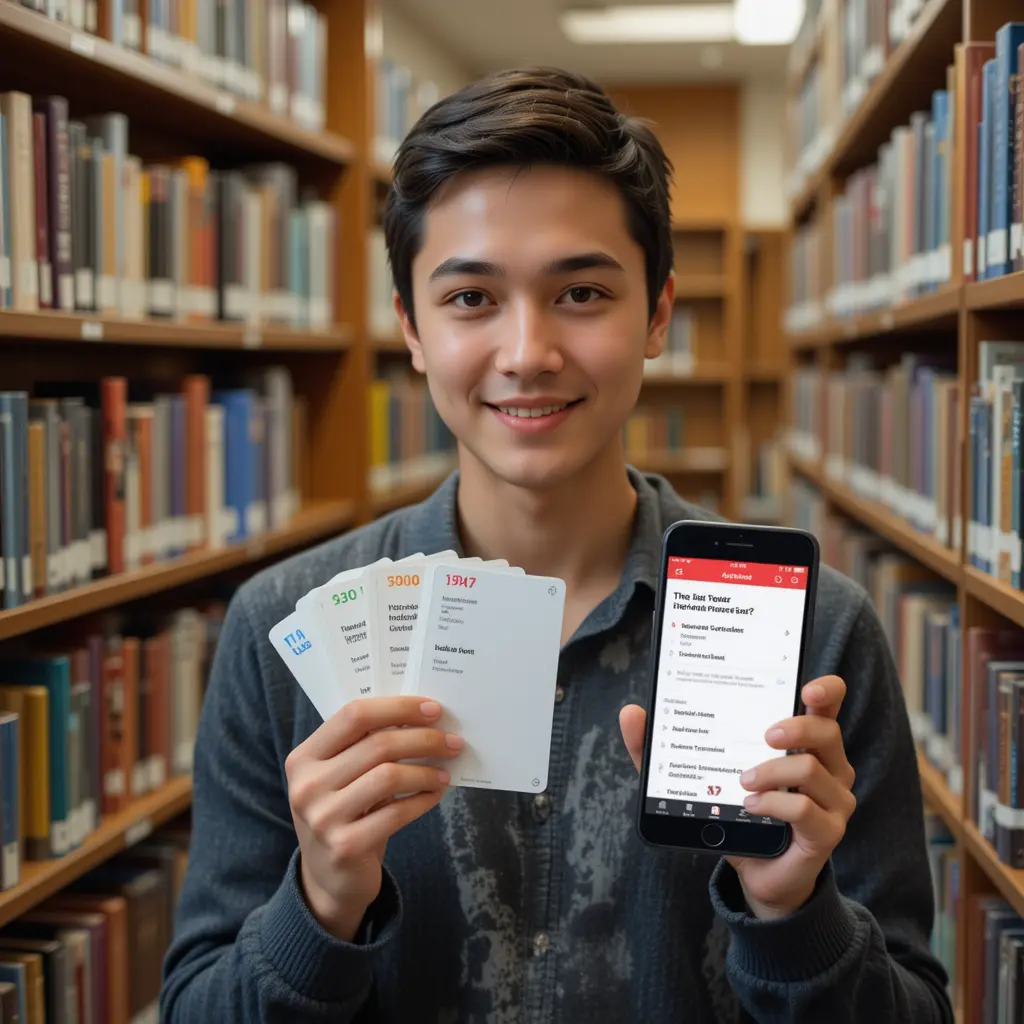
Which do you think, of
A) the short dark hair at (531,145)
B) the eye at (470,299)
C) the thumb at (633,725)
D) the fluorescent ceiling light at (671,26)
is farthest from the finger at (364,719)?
the fluorescent ceiling light at (671,26)

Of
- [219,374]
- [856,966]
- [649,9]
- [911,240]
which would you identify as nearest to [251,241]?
[219,374]

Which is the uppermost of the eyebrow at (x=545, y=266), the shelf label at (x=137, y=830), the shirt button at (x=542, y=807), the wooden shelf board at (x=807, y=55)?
the wooden shelf board at (x=807, y=55)

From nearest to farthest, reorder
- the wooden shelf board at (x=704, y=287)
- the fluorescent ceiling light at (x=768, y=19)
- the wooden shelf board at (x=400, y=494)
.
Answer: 1. the wooden shelf board at (x=400, y=494)
2. the fluorescent ceiling light at (x=768, y=19)
3. the wooden shelf board at (x=704, y=287)

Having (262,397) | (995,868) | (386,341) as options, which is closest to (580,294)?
(995,868)

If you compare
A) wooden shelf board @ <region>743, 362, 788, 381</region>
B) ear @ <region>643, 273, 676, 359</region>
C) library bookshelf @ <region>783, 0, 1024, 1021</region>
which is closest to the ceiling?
wooden shelf board @ <region>743, 362, 788, 381</region>

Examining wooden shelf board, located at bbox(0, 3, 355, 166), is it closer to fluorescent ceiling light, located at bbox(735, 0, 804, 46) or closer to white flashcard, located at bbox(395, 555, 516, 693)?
white flashcard, located at bbox(395, 555, 516, 693)

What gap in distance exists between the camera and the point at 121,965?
223cm

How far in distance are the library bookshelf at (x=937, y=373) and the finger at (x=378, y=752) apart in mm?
924

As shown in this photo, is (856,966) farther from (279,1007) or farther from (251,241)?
(251,241)

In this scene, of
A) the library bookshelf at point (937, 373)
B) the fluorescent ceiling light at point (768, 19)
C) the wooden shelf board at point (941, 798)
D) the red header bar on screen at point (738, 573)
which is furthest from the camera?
the fluorescent ceiling light at point (768, 19)

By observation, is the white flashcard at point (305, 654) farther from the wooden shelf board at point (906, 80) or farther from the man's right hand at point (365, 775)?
the wooden shelf board at point (906, 80)

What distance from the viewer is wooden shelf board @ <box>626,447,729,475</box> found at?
24.7 ft

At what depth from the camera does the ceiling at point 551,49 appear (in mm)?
6238

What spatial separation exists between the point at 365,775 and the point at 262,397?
235 centimetres
